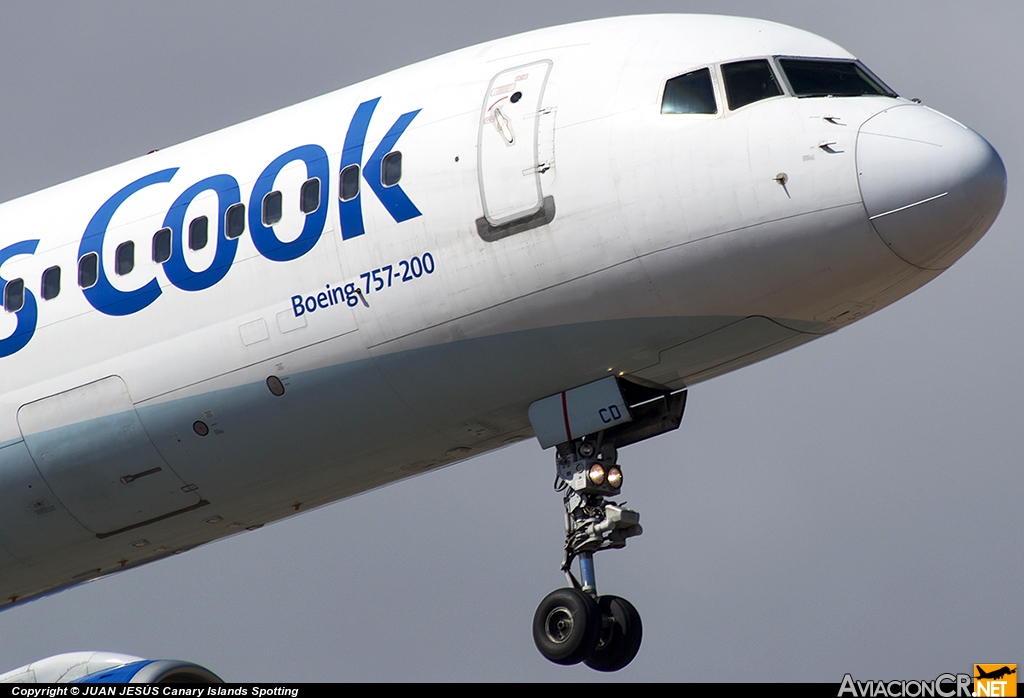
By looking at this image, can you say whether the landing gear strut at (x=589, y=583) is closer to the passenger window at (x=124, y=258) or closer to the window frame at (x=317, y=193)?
the window frame at (x=317, y=193)

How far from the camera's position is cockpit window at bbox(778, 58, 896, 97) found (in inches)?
985

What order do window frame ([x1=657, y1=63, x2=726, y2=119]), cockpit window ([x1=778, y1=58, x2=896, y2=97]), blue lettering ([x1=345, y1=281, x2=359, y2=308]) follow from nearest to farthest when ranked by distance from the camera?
window frame ([x1=657, y1=63, x2=726, y2=119]) → cockpit window ([x1=778, y1=58, x2=896, y2=97]) → blue lettering ([x1=345, y1=281, x2=359, y2=308])

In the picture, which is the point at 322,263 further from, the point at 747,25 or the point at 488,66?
the point at 747,25

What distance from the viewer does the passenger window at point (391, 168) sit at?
2591 centimetres

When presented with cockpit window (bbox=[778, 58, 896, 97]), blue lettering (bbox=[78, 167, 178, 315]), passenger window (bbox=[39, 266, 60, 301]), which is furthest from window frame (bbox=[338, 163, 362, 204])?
cockpit window (bbox=[778, 58, 896, 97])

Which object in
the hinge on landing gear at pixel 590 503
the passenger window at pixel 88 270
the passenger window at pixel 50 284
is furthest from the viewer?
the passenger window at pixel 50 284

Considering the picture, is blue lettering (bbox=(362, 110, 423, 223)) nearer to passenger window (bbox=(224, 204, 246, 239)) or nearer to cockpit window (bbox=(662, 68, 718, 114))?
passenger window (bbox=(224, 204, 246, 239))

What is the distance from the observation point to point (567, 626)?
25031mm

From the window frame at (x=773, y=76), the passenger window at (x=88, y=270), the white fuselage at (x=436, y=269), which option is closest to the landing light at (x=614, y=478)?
the white fuselage at (x=436, y=269)

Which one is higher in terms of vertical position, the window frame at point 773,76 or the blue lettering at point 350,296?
the window frame at point 773,76

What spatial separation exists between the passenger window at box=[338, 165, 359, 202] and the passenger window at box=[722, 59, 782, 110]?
5253 mm

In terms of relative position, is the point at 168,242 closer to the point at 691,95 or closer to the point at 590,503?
the point at 590,503

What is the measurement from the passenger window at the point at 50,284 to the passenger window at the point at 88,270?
43 centimetres

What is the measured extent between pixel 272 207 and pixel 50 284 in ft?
13.4
